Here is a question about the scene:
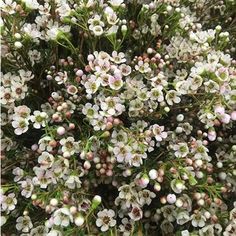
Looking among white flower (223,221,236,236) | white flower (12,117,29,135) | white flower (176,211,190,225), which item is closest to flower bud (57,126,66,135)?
white flower (12,117,29,135)

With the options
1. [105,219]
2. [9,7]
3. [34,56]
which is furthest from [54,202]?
[9,7]

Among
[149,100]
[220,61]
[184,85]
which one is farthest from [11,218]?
[220,61]

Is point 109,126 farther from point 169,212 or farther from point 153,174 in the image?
point 169,212

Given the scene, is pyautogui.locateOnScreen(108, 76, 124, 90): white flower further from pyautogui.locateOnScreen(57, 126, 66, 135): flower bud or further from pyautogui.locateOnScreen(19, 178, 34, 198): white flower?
pyautogui.locateOnScreen(19, 178, 34, 198): white flower

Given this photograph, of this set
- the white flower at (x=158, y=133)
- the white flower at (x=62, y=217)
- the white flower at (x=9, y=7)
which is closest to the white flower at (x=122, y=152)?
the white flower at (x=158, y=133)

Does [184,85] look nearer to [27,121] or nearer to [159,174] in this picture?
[159,174]
